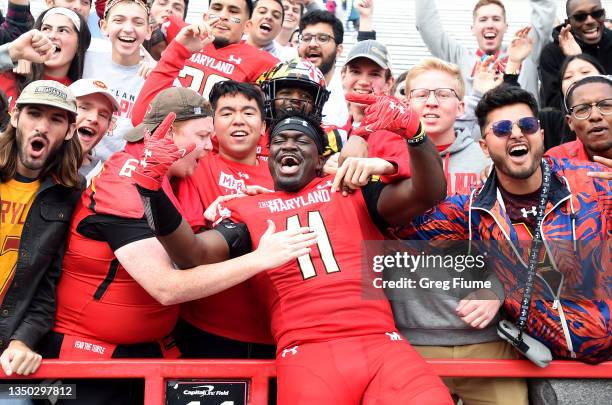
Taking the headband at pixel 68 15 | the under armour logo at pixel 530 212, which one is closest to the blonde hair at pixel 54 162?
the headband at pixel 68 15

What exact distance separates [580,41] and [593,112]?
230 centimetres

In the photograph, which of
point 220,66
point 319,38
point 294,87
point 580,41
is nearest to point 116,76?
point 220,66

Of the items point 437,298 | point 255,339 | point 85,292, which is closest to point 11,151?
point 85,292

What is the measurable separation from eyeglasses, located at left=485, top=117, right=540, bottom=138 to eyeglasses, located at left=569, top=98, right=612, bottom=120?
2.41 ft

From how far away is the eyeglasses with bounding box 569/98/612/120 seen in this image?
172 inches

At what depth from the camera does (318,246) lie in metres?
3.58

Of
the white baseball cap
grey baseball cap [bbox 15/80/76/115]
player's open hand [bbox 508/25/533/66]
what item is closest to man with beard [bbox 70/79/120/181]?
the white baseball cap

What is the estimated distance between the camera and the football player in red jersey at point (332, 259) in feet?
10.5

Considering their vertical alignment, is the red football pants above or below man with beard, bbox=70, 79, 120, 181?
below

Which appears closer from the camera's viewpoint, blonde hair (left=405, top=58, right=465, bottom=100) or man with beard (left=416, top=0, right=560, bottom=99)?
blonde hair (left=405, top=58, right=465, bottom=100)

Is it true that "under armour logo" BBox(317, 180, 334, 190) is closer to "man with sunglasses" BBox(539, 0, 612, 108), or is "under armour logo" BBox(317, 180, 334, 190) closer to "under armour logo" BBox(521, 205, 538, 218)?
"under armour logo" BBox(521, 205, 538, 218)

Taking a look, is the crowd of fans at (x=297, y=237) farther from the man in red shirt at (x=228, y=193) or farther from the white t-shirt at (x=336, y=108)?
the white t-shirt at (x=336, y=108)

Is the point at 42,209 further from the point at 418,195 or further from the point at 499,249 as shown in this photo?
the point at 499,249

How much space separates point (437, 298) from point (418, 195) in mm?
725
